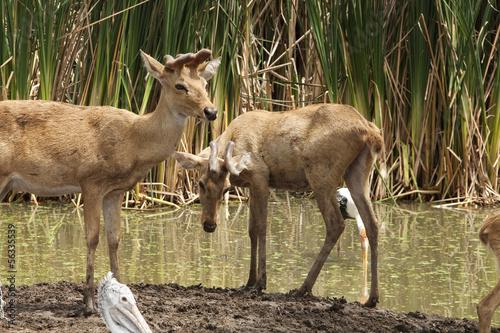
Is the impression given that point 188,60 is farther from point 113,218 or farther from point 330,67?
point 330,67

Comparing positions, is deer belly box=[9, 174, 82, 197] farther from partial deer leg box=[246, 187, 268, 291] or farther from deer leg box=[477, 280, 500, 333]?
deer leg box=[477, 280, 500, 333]

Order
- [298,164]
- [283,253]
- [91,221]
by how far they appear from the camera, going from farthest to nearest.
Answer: [283,253] → [298,164] → [91,221]

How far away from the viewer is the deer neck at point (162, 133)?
211 inches

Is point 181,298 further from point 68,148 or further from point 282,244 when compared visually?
point 282,244

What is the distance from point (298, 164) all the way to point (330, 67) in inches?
121

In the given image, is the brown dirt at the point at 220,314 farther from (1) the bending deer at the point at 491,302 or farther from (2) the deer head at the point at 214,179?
(2) the deer head at the point at 214,179

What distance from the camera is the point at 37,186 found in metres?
5.27

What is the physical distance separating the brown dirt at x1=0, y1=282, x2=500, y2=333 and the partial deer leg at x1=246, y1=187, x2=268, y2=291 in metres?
0.23

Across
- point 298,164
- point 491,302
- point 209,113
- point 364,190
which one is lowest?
point 491,302

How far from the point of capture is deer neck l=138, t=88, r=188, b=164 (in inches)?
211

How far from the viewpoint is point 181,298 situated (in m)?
5.36

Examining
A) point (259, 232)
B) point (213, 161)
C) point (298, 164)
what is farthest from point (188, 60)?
point (259, 232)

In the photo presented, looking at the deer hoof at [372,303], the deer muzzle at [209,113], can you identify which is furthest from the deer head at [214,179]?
the deer hoof at [372,303]

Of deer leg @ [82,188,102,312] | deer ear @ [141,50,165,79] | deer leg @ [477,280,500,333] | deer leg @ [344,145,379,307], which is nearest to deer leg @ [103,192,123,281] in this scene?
deer leg @ [82,188,102,312]
